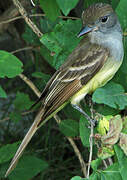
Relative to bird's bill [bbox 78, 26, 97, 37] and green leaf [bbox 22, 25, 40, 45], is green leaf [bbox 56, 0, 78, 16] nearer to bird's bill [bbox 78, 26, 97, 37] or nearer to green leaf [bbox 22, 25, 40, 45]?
bird's bill [bbox 78, 26, 97, 37]

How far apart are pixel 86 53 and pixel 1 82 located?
3607 mm

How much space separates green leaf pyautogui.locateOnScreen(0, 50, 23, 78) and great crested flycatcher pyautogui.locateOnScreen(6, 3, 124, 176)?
0.77 meters

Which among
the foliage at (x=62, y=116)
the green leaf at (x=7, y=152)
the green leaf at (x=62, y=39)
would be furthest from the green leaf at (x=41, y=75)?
the green leaf at (x=7, y=152)

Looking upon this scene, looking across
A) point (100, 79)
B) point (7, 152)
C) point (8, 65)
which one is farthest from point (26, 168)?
point (8, 65)

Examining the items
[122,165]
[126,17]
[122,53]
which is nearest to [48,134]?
[122,53]

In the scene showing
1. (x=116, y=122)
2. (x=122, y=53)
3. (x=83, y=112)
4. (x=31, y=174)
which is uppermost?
(x=116, y=122)

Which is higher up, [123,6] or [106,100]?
[123,6]

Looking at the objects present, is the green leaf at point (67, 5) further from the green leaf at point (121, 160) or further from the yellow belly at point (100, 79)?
the yellow belly at point (100, 79)

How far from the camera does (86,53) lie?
11.8ft

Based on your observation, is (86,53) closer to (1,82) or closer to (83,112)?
(83,112)

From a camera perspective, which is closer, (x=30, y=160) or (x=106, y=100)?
(x=106, y=100)

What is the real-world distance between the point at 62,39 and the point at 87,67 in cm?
44

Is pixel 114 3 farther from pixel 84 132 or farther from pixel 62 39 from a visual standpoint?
pixel 84 132

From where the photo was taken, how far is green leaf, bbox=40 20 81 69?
321 centimetres
